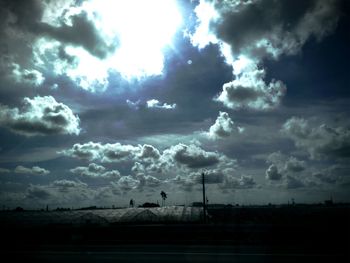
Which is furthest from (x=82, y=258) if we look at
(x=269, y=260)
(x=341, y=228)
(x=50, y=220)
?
(x=50, y=220)

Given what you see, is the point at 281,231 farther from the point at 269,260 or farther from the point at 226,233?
the point at 269,260

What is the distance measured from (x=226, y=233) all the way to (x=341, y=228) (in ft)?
24.9

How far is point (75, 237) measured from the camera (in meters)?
26.8

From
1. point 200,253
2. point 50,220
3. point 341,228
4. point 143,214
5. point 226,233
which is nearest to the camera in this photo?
point 200,253

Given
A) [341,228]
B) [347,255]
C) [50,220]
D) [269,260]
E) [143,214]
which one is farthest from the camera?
[143,214]

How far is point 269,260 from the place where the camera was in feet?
44.9

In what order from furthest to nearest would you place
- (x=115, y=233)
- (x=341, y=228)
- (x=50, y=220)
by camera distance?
(x=50, y=220)
(x=115, y=233)
(x=341, y=228)

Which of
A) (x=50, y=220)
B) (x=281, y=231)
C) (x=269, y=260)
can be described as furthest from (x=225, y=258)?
(x=50, y=220)

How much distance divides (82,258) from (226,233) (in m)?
13.6

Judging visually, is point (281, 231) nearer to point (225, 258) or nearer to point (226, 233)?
point (226, 233)

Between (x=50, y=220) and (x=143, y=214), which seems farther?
(x=143, y=214)

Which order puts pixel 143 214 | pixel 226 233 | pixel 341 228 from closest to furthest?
pixel 341 228 → pixel 226 233 → pixel 143 214

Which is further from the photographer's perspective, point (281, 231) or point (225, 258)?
point (281, 231)

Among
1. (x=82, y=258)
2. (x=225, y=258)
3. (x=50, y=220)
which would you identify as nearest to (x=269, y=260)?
(x=225, y=258)
